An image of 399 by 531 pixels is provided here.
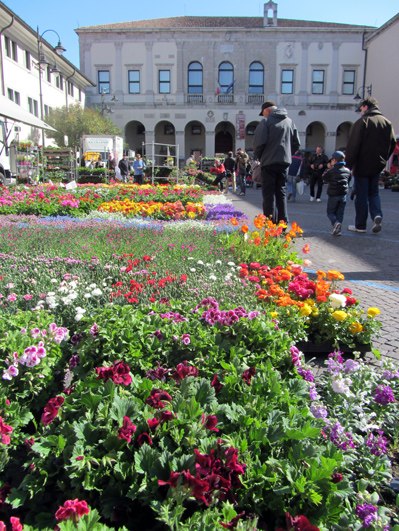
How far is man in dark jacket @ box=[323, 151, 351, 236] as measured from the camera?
28.0 ft

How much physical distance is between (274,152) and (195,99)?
41272mm

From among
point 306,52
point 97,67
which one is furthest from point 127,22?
point 306,52

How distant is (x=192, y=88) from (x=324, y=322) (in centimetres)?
4605

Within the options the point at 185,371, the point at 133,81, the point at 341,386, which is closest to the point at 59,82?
the point at 133,81

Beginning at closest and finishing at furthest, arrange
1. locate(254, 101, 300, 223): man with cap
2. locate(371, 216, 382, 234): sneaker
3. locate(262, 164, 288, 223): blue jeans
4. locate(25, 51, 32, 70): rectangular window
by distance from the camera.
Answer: locate(254, 101, 300, 223): man with cap
locate(262, 164, 288, 223): blue jeans
locate(371, 216, 382, 234): sneaker
locate(25, 51, 32, 70): rectangular window

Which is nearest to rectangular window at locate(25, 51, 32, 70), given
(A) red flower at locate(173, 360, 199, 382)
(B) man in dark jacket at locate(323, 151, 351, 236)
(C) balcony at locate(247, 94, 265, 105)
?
(C) balcony at locate(247, 94, 265, 105)

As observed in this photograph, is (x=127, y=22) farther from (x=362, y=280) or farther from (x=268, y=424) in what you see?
(x=268, y=424)

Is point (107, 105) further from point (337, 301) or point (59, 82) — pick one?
point (337, 301)

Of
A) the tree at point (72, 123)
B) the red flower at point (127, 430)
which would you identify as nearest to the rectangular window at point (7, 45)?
the tree at point (72, 123)

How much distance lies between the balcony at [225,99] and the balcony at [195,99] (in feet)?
5.05

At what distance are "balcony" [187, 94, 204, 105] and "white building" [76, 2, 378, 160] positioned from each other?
0.09 feet

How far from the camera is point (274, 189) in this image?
7.42 metres

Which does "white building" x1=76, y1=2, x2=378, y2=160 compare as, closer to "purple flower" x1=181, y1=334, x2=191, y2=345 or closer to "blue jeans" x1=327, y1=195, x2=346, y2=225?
"blue jeans" x1=327, y1=195, x2=346, y2=225

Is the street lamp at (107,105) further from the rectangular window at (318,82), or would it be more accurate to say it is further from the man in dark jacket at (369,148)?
the man in dark jacket at (369,148)
